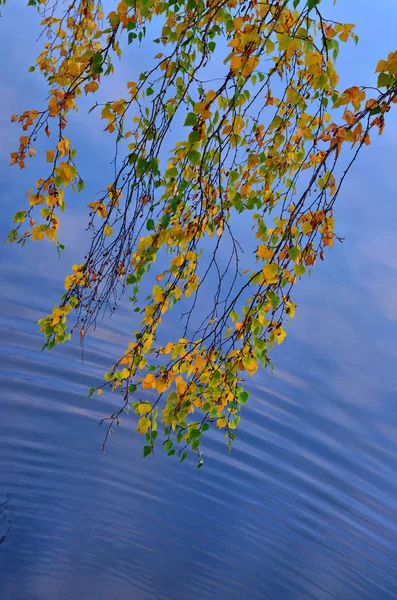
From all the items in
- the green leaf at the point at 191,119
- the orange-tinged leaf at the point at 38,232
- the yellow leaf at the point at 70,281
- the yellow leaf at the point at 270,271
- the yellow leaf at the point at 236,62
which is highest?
the yellow leaf at the point at 236,62

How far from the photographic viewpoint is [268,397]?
20.7 feet

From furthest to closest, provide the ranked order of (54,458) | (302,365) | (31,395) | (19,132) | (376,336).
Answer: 1. (19,132)
2. (376,336)
3. (302,365)
4. (31,395)
5. (54,458)

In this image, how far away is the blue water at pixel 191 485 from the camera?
13.6ft

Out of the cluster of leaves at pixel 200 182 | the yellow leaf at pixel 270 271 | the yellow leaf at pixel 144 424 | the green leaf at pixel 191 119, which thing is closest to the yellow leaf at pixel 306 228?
the cluster of leaves at pixel 200 182

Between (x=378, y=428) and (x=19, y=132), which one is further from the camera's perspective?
(x=19, y=132)

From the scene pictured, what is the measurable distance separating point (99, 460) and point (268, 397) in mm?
1793

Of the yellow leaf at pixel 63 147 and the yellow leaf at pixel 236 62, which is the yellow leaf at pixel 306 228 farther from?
the yellow leaf at pixel 63 147

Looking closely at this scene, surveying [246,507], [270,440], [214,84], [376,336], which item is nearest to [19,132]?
[214,84]

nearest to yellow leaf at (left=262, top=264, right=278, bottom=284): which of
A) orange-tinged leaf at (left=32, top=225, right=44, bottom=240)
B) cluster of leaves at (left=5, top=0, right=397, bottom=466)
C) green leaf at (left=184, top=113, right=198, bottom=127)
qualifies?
cluster of leaves at (left=5, top=0, right=397, bottom=466)

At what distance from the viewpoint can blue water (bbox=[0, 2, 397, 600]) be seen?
4.14 m

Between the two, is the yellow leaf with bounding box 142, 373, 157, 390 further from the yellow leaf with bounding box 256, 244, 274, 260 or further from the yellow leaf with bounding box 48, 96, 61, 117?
the yellow leaf with bounding box 48, 96, 61, 117

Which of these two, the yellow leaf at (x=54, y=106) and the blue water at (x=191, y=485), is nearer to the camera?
the yellow leaf at (x=54, y=106)

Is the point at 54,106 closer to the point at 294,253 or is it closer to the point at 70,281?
the point at 70,281

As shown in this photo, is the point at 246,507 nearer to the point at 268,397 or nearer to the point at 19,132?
the point at 268,397
